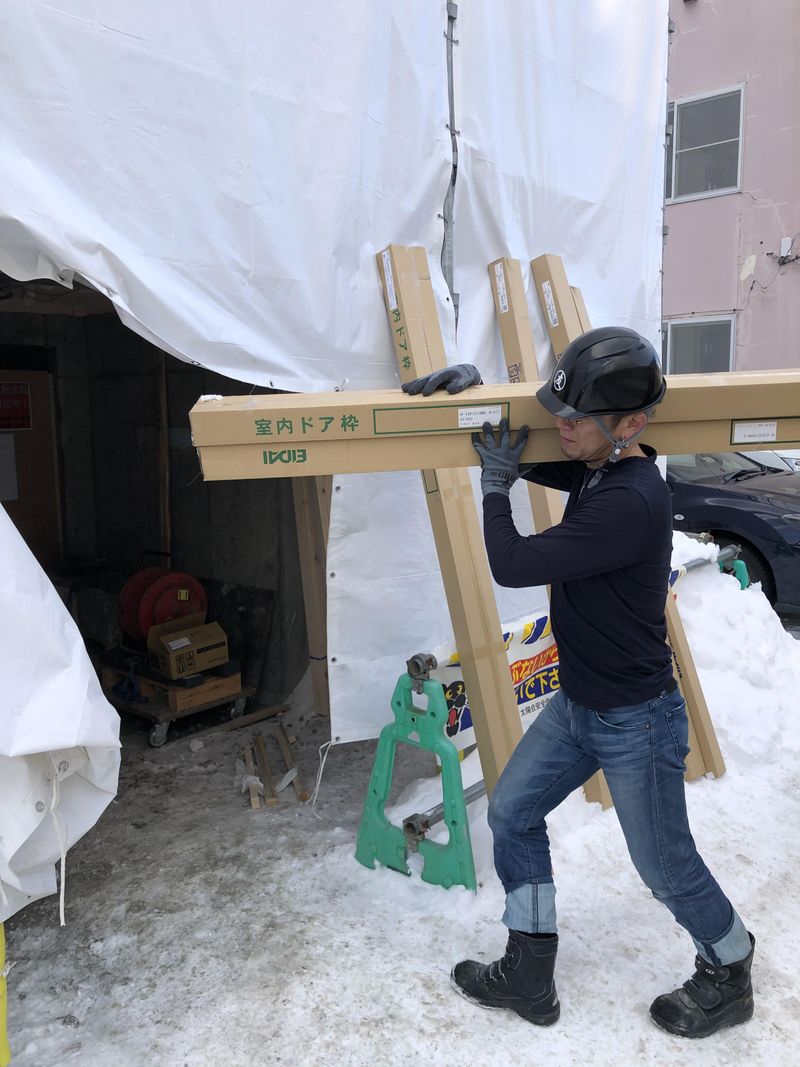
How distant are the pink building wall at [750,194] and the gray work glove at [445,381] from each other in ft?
29.9

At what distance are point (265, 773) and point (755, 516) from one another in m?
5.07

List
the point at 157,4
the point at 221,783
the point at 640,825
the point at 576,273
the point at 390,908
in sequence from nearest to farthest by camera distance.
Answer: the point at 640,825, the point at 157,4, the point at 390,908, the point at 221,783, the point at 576,273

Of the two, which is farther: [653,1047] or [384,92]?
[384,92]

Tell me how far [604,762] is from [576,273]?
316 centimetres

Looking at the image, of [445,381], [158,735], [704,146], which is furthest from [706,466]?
[445,381]

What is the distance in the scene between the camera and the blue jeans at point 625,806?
247 centimetres

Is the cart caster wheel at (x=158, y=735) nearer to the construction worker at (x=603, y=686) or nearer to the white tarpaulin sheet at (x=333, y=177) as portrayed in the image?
the white tarpaulin sheet at (x=333, y=177)

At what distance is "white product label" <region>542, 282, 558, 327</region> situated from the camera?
450 cm

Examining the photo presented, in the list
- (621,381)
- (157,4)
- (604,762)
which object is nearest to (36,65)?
(157,4)

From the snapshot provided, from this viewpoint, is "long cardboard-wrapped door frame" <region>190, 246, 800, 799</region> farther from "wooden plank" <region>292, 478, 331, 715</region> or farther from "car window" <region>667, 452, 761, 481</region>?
"car window" <region>667, 452, 761, 481</region>

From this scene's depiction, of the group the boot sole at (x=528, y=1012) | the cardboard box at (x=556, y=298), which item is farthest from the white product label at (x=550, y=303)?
the boot sole at (x=528, y=1012)

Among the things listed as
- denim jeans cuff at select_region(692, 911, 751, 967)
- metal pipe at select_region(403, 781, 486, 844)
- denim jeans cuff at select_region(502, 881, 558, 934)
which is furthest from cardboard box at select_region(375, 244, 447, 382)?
denim jeans cuff at select_region(692, 911, 751, 967)

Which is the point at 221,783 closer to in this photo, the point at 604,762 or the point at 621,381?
the point at 604,762

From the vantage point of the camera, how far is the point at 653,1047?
8.43ft
